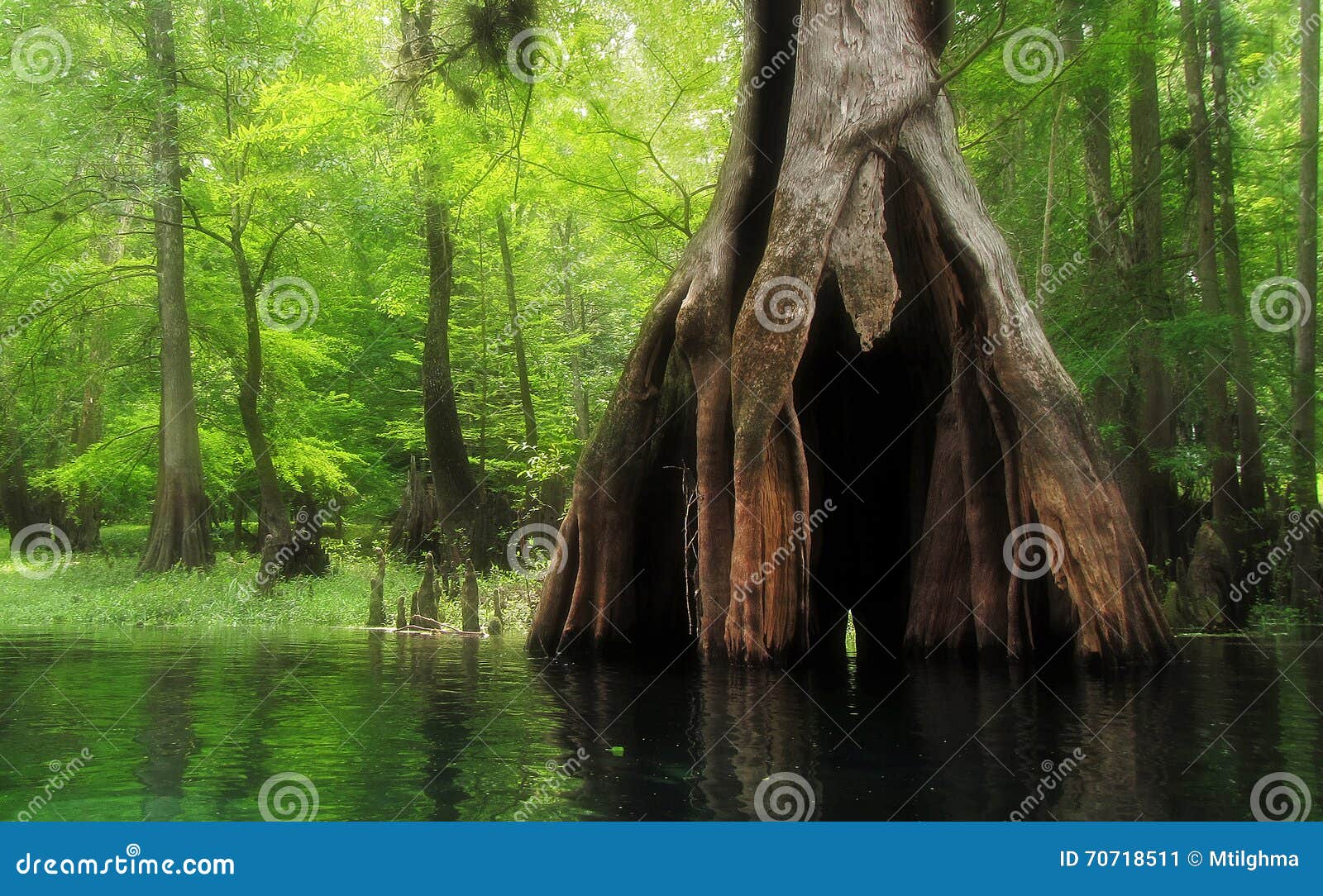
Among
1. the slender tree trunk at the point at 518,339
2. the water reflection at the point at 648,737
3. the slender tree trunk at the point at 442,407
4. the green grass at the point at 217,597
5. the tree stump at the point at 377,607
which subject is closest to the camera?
the water reflection at the point at 648,737

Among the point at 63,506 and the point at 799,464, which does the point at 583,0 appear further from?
the point at 63,506

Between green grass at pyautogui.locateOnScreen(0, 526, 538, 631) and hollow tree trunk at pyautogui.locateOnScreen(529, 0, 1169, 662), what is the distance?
172 inches

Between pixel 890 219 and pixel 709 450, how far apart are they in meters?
3.27

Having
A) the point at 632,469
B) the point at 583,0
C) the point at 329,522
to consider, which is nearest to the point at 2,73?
the point at 329,522

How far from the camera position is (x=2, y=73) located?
23828mm

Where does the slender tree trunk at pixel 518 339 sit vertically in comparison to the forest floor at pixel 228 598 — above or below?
above

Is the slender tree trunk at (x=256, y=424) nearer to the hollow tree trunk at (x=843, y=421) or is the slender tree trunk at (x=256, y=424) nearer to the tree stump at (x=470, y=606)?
the tree stump at (x=470, y=606)

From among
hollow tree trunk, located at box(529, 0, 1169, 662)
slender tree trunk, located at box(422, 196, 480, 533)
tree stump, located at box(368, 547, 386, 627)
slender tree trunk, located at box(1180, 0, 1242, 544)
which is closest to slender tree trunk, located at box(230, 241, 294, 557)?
slender tree trunk, located at box(422, 196, 480, 533)

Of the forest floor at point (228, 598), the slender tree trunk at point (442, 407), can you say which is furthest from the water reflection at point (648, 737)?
the slender tree trunk at point (442, 407)

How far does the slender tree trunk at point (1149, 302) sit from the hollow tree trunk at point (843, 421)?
5711 millimetres

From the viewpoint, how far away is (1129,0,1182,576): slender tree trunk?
16.0 metres

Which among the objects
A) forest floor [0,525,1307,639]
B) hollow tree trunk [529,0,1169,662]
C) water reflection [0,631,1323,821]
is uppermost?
hollow tree trunk [529,0,1169,662]

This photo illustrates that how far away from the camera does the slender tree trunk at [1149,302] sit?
16000 mm

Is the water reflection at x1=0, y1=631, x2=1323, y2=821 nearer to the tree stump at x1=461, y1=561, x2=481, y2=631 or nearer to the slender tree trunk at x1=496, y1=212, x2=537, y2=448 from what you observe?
the tree stump at x1=461, y1=561, x2=481, y2=631
